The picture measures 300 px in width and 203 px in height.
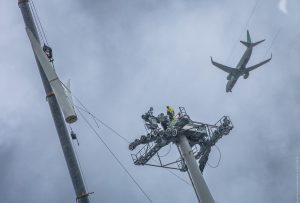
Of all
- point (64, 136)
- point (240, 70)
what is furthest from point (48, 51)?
point (240, 70)

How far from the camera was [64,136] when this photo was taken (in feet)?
78.7

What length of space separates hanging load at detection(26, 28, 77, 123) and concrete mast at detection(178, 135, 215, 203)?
22.1 meters

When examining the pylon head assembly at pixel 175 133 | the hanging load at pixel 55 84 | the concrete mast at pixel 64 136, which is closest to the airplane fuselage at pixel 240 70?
the pylon head assembly at pixel 175 133

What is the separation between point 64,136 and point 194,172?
2416 centimetres

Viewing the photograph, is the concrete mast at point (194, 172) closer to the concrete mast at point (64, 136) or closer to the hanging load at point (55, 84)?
the hanging load at point (55, 84)

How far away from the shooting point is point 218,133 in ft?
156

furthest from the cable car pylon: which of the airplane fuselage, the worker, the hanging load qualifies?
the airplane fuselage

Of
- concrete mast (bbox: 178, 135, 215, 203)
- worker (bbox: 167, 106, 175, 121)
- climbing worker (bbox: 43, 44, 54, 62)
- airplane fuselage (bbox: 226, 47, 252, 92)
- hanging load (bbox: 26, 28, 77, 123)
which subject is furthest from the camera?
airplane fuselage (bbox: 226, 47, 252, 92)

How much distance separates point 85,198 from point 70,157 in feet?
7.00

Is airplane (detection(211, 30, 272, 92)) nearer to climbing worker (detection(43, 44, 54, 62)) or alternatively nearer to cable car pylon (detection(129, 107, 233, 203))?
cable car pylon (detection(129, 107, 233, 203))

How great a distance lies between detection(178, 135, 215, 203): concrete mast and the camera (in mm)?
44678

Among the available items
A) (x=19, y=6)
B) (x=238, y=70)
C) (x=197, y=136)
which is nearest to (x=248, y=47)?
(x=238, y=70)

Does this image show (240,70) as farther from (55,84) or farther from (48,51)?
(55,84)

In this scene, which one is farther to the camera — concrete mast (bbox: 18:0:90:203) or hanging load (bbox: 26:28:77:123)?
concrete mast (bbox: 18:0:90:203)
